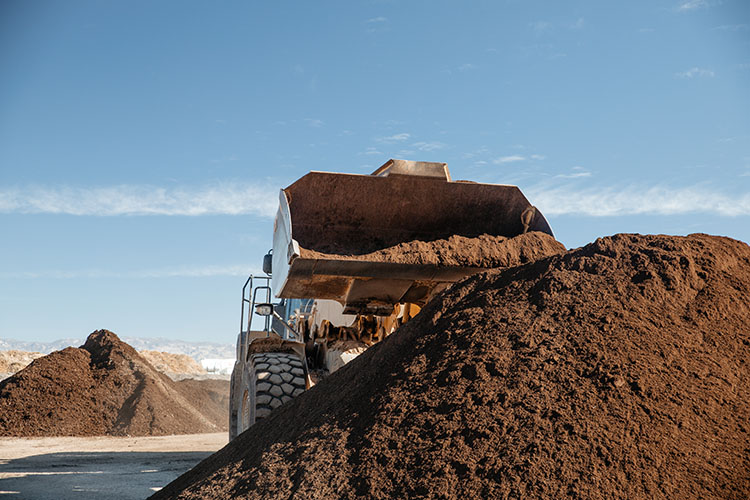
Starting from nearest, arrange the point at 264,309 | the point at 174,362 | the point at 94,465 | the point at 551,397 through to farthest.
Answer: the point at 551,397 < the point at 264,309 < the point at 94,465 < the point at 174,362

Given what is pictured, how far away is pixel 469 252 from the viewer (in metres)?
5.46

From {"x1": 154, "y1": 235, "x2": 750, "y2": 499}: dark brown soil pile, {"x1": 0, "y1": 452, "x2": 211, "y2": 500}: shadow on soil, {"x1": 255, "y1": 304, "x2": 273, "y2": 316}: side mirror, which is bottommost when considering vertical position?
{"x1": 0, "y1": 452, "x2": 211, "y2": 500}: shadow on soil

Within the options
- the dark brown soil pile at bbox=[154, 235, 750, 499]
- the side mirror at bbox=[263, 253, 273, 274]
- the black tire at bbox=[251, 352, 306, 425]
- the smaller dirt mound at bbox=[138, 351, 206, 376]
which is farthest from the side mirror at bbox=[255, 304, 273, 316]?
the smaller dirt mound at bbox=[138, 351, 206, 376]

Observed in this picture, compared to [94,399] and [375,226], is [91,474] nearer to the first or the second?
[375,226]

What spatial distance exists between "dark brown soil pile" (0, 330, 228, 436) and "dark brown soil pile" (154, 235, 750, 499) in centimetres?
1201

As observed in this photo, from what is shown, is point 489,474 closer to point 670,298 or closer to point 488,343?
point 488,343

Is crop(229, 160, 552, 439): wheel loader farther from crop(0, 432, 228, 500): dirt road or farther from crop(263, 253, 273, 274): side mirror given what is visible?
crop(0, 432, 228, 500): dirt road

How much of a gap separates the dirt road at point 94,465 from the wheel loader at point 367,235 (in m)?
1.67

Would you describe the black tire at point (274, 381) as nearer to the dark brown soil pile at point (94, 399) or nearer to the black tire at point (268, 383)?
the black tire at point (268, 383)

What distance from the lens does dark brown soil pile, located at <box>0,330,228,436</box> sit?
47.3 feet

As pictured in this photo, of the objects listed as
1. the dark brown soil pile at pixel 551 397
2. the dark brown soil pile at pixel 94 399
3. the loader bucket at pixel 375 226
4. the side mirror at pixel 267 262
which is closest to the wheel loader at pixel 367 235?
the loader bucket at pixel 375 226

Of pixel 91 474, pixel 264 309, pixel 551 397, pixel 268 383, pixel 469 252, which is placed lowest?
pixel 91 474

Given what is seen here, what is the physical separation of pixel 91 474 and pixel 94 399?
840cm

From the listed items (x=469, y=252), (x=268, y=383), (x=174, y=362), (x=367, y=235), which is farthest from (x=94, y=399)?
(x=174, y=362)
